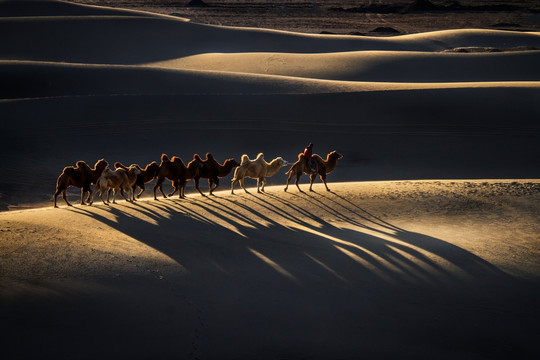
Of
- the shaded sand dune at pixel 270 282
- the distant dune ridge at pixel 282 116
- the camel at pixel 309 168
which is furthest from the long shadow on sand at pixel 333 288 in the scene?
the distant dune ridge at pixel 282 116

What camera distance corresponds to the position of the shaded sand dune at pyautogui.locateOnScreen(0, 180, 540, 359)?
800 centimetres

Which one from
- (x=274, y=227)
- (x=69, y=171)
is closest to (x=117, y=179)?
(x=69, y=171)

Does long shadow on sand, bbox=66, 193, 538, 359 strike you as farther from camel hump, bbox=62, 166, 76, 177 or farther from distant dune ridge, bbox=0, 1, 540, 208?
distant dune ridge, bbox=0, 1, 540, 208

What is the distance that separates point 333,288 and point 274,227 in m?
2.71

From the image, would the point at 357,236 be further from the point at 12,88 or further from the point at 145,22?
the point at 145,22

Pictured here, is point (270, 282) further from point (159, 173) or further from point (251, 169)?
point (159, 173)

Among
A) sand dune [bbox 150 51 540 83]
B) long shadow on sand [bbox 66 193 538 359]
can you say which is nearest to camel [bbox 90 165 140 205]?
long shadow on sand [bbox 66 193 538 359]

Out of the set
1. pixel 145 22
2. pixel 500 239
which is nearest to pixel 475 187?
pixel 500 239

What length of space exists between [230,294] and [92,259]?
2.28 metres

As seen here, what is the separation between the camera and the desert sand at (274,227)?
26.9 ft

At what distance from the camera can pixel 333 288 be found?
929 cm

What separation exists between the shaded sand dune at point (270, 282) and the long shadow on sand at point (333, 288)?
0.03 meters

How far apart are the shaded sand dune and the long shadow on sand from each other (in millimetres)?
26

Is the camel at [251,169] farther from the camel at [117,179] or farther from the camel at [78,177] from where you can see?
the camel at [78,177]
